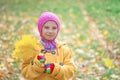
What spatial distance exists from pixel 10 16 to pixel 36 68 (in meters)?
8.40

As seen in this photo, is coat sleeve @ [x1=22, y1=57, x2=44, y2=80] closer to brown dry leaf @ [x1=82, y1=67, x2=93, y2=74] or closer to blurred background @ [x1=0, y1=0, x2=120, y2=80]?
blurred background @ [x1=0, y1=0, x2=120, y2=80]

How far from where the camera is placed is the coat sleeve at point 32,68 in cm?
382

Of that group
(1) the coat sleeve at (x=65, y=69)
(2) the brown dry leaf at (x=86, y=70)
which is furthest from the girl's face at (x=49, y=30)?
(2) the brown dry leaf at (x=86, y=70)

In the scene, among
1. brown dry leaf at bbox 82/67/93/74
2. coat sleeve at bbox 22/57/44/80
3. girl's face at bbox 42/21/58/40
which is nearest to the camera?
coat sleeve at bbox 22/57/44/80

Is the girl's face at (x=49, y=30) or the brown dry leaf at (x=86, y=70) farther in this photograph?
the brown dry leaf at (x=86, y=70)

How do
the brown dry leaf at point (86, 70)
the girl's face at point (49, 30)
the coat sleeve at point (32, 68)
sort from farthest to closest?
the brown dry leaf at point (86, 70) → the girl's face at point (49, 30) → the coat sleeve at point (32, 68)

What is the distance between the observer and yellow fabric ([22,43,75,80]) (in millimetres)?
3850

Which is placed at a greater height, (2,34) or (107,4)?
(107,4)

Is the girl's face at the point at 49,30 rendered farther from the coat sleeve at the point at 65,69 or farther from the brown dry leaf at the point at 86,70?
the brown dry leaf at the point at 86,70

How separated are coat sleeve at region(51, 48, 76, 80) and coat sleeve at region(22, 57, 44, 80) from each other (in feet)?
0.54

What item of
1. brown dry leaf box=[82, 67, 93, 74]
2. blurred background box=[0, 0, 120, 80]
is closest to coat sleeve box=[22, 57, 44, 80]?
blurred background box=[0, 0, 120, 80]

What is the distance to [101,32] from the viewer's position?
1080 cm

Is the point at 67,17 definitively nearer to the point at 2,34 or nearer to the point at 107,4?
the point at 107,4

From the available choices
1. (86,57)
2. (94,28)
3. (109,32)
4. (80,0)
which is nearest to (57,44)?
(86,57)
